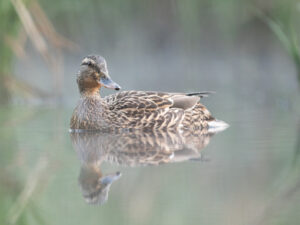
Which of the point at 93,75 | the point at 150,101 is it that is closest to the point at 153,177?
the point at 150,101

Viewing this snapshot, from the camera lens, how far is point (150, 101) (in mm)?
7559

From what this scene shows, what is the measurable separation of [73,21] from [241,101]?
4.60 meters

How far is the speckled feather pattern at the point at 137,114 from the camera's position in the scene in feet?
24.1

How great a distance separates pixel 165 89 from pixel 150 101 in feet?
13.5

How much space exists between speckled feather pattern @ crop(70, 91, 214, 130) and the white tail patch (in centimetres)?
6

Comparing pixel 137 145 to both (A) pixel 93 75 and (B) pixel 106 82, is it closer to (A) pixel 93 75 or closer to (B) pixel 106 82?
(B) pixel 106 82

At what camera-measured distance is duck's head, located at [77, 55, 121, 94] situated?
7.61 m

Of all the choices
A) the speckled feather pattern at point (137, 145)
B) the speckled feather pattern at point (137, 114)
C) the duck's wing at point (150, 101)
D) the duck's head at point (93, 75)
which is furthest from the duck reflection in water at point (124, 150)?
the duck's head at point (93, 75)

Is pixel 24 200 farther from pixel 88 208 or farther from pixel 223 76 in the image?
pixel 223 76

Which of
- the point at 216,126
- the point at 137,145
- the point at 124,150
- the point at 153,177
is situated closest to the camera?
the point at 153,177

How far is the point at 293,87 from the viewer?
452 inches

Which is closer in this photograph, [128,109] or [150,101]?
[128,109]

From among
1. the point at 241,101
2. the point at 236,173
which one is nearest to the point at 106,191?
the point at 236,173

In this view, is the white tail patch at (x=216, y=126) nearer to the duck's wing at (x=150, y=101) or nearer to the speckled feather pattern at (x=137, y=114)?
the speckled feather pattern at (x=137, y=114)
